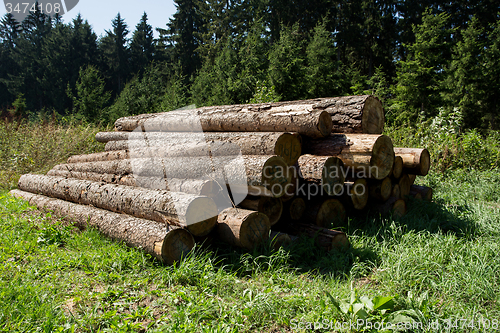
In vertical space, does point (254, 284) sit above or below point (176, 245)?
below

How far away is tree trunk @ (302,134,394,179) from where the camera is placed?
3725 mm

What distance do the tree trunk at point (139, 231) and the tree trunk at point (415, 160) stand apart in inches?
135

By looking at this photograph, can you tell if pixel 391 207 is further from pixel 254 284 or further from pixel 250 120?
pixel 254 284

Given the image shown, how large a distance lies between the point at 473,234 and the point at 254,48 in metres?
14.6

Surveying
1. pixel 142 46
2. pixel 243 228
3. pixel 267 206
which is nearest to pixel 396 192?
pixel 267 206

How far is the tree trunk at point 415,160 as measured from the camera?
170 inches

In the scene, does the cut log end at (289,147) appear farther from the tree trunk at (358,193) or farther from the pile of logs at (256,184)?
the tree trunk at (358,193)

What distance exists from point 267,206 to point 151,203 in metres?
1.33

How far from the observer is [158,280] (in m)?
2.66

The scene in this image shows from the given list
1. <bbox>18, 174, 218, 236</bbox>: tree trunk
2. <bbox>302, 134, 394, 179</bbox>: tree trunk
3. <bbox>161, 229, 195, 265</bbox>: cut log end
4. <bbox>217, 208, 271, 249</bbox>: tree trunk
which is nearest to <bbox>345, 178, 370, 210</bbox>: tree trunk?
<bbox>302, 134, 394, 179</bbox>: tree trunk

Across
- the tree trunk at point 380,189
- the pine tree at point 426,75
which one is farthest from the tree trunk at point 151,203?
the pine tree at point 426,75

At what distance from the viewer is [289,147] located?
3641mm

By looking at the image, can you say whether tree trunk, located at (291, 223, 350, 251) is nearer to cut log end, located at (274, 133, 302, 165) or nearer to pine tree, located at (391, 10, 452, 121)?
cut log end, located at (274, 133, 302, 165)

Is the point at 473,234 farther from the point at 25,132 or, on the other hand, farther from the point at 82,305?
the point at 25,132
